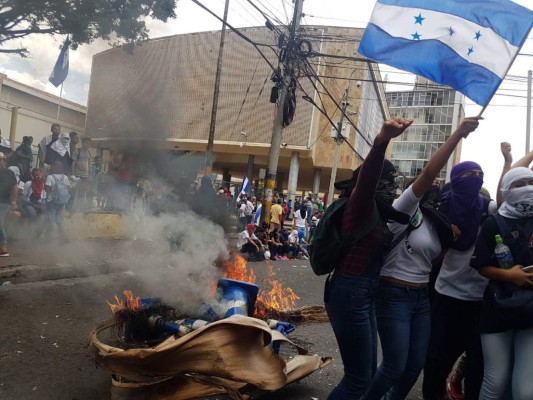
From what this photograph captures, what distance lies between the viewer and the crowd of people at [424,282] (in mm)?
2453

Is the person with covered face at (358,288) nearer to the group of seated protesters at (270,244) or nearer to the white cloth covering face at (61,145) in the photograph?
the white cloth covering face at (61,145)

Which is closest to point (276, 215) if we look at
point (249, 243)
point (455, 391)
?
point (249, 243)

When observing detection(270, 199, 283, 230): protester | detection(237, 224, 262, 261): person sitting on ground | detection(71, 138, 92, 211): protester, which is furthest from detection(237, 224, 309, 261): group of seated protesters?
detection(71, 138, 92, 211): protester

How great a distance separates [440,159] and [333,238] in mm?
782

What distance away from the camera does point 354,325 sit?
2459 mm

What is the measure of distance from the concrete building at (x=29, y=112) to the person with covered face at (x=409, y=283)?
8.45 meters

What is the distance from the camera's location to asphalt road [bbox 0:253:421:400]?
337cm

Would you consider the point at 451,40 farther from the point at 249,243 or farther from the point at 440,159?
the point at 249,243

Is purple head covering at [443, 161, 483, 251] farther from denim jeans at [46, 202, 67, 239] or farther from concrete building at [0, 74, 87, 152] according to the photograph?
concrete building at [0, 74, 87, 152]

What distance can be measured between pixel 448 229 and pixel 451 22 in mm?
1625

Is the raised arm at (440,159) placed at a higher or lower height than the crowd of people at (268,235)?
higher

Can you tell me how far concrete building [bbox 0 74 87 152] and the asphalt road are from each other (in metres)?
4.63

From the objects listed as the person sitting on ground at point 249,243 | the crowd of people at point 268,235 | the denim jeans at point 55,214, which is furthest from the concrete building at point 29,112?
the crowd of people at point 268,235

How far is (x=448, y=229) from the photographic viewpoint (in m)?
2.85
